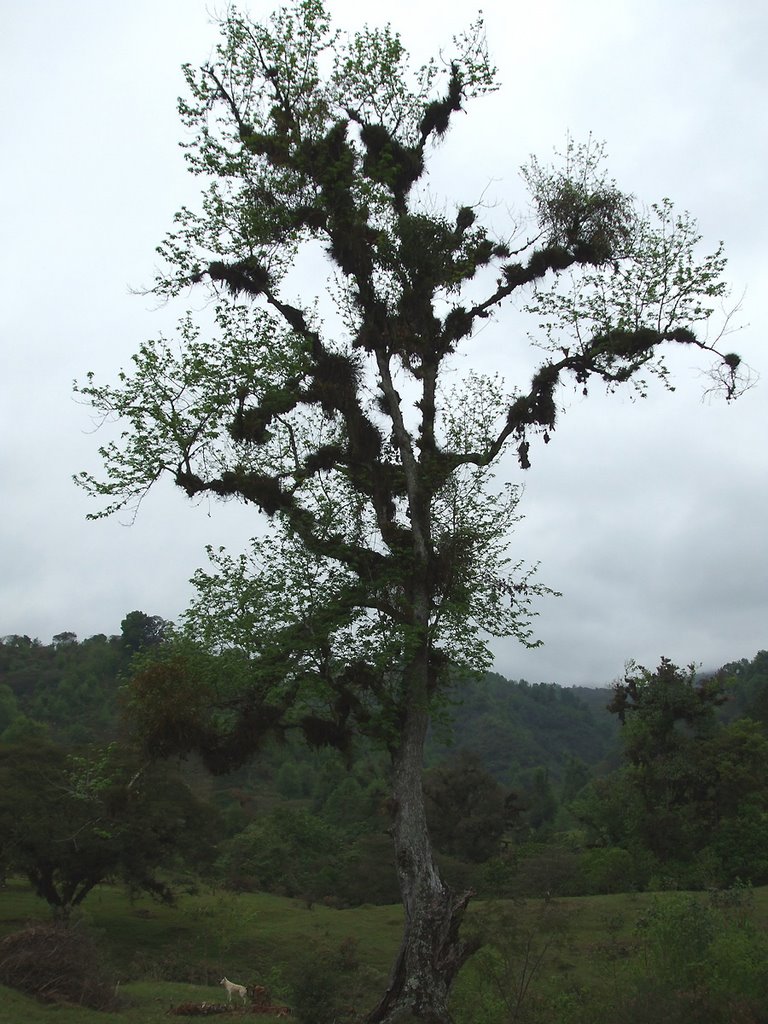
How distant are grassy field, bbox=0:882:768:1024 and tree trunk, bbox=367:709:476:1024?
0.63 m

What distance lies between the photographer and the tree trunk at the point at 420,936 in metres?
11.1

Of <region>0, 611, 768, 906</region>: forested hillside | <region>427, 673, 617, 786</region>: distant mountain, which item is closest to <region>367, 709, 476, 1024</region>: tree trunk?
<region>0, 611, 768, 906</region>: forested hillside

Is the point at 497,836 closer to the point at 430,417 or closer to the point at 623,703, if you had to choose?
the point at 623,703

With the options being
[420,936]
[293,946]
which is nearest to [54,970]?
[420,936]

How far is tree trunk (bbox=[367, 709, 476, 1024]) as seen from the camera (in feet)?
36.5

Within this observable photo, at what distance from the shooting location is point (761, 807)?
35.4m

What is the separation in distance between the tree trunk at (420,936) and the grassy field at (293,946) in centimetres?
63

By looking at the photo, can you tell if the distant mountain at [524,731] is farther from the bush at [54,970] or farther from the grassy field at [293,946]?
the bush at [54,970]

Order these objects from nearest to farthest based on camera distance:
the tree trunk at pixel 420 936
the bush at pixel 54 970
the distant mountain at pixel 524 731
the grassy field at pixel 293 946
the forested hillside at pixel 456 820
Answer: the tree trunk at pixel 420 936, the grassy field at pixel 293 946, the bush at pixel 54 970, the forested hillside at pixel 456 820, the distant mountain at pixel 524 731

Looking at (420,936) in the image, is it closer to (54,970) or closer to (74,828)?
(54,970)

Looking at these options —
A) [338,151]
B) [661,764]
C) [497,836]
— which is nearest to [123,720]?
[338,151]

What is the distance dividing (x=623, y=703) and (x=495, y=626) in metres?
27.5

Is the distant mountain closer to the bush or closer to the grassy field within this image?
the grassy field

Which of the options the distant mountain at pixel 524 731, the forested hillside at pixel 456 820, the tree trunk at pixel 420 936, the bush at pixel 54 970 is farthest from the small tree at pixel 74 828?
the distant mountain at pixel 524 731
